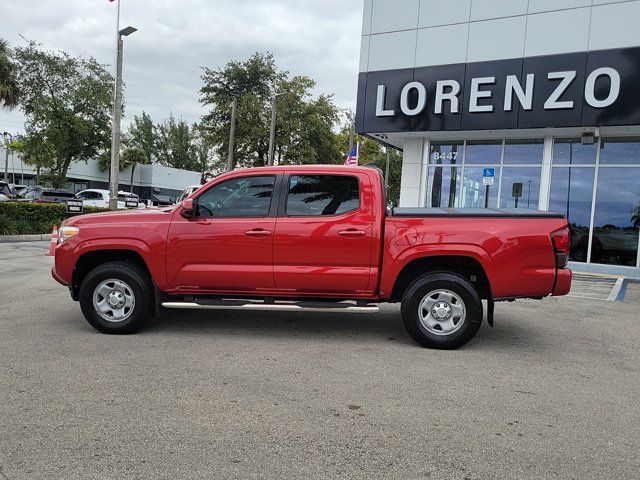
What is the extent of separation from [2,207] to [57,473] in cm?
1525

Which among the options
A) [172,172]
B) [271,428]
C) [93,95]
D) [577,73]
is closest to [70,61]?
[93,95]

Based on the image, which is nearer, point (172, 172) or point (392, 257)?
point (392, 257)

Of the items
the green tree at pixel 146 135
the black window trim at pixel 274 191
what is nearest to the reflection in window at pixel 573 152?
the black window trim at pixel 274 191

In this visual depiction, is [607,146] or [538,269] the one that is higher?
[607,146]

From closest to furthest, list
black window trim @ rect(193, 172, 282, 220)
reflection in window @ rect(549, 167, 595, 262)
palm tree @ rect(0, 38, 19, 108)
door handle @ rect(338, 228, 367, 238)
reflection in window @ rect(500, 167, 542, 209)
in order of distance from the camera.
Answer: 1. door handle @ rect(338, 228, 367, 238)
2. black window trim @ rect(193, 172, 282, 220)
3. reflection in window @ rect(549, 167, 595, 262)
4. reflection in window @ rect(500, 167, 542, 209)
5. palm tree @ rect(0, 38, 19, 108)

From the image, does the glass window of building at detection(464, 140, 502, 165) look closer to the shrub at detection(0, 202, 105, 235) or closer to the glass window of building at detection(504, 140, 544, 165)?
the glass window of building at detection(504, 140, 544, 165)

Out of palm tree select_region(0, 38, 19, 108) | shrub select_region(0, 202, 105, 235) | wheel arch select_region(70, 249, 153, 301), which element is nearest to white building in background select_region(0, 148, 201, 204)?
palm tree select_region(0, 38, 19, 108)

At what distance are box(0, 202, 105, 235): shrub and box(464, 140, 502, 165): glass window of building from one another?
13087mm

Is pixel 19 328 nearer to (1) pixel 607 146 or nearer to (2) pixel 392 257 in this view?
(2) pixel 392 257

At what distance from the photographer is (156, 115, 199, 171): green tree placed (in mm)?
74125

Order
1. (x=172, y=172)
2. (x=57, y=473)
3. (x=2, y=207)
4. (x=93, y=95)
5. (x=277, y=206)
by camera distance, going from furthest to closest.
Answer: (x=172, y=172) < (x=93, y=95) < (x=2, y=207) < (x=277, y=206) < (x=57, y=473)

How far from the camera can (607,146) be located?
13977 mm

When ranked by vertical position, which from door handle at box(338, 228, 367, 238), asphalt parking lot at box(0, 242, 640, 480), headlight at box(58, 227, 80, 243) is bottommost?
asphalt parking lot at box(0, 242, 640, 480)

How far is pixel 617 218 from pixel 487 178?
3.63 meters
